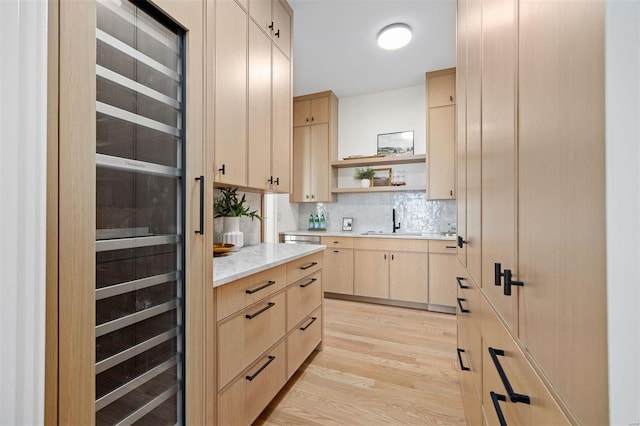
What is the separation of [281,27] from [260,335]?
2.41 m

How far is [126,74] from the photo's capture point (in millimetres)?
890

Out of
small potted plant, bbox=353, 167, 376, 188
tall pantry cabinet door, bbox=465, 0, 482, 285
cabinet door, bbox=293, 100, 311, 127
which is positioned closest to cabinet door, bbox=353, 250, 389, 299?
small potted plant, bbox=353, 167, 376, 188

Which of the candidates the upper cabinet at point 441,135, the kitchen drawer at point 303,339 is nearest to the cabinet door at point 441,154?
the upper cabinet at point 441,135

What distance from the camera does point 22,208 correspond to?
1.81 ft

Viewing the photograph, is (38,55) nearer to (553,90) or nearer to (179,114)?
(179,114)

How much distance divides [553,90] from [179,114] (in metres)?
1.14

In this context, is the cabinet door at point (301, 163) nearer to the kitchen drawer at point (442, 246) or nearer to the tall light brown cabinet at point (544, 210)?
the kitchen drawer at point (442, 246)

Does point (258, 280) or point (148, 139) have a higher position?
point (148, 139)

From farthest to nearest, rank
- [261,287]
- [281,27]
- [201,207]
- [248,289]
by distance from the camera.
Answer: [281,27], [261,287], [248,289], [201,207]

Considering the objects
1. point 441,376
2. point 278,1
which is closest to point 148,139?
point 278,1

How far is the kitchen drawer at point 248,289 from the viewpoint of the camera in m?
1.23

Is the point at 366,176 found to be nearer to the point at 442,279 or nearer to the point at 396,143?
the point at 396,143

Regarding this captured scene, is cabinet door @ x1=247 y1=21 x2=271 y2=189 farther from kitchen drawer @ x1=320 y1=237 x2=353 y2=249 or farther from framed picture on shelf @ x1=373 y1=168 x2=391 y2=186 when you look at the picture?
framed picture on shelf @ x1=373 y1=168 x2=391 y2=186

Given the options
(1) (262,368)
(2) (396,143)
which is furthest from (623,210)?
(2) (396,143)
